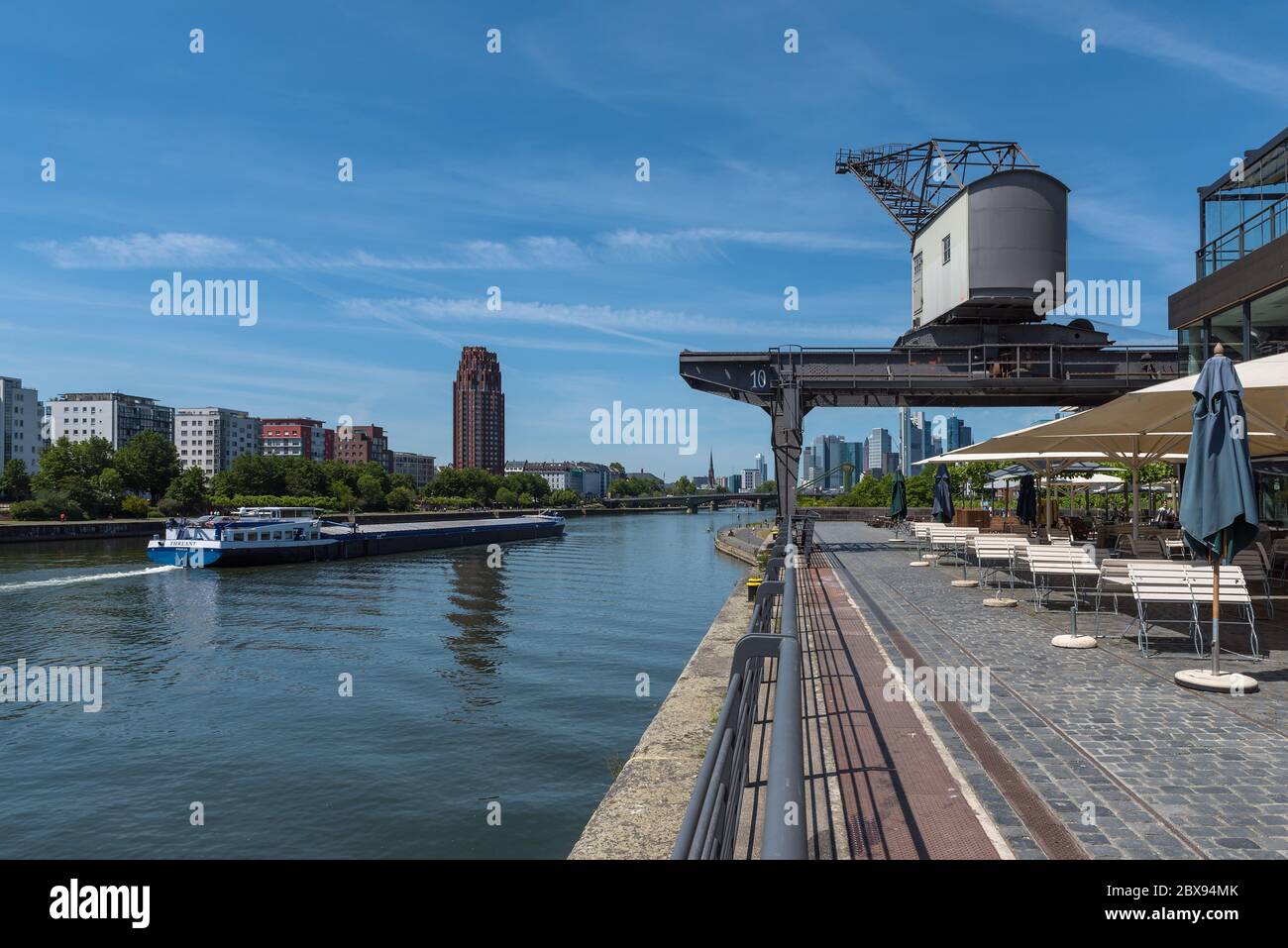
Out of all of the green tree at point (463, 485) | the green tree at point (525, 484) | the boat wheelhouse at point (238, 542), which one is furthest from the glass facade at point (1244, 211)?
the green tree at point (525, 484)

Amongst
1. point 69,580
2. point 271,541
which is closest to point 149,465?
point 271,541

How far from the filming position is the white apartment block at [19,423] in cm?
12888

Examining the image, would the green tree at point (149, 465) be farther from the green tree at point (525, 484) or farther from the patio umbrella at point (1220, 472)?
the patio umbrella at point (1220, 472)

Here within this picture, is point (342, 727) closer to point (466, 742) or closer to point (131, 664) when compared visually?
point (466, 742)

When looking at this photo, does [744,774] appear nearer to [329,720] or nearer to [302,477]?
[329,720]

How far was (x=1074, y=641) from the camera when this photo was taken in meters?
9.36

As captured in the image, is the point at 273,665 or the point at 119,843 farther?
the point at 273,665

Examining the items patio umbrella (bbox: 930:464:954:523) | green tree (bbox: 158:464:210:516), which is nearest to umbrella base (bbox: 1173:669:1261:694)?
patio umbrella (bbox: 930:464:954:523)

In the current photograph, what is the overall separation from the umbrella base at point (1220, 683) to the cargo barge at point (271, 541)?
4879 cm

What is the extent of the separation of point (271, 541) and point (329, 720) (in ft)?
132

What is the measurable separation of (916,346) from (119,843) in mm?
25436

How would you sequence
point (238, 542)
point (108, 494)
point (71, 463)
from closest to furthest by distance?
Result: 1. point (238, 542)
2. point (108, 494)
3. point (71, 463)
